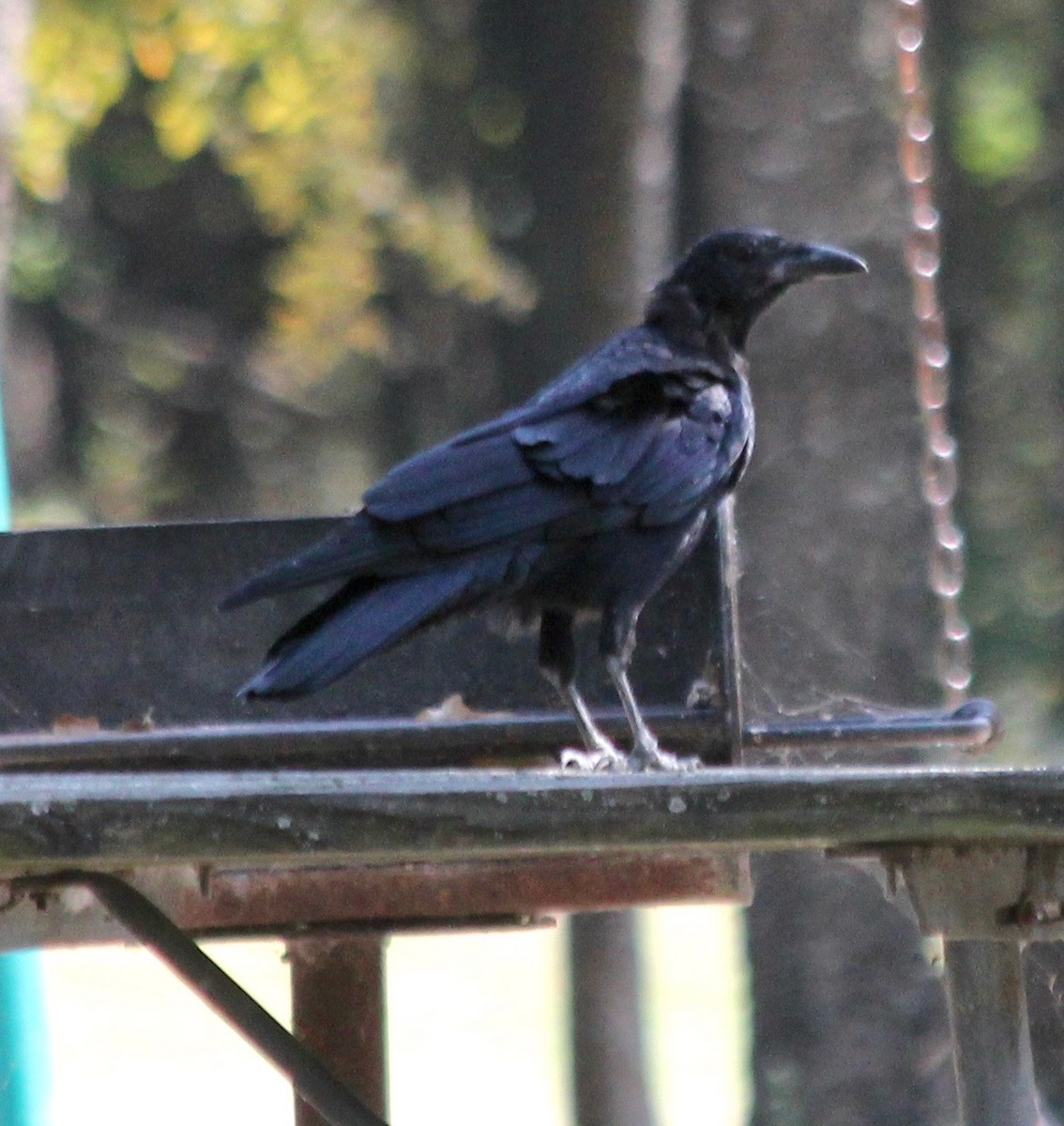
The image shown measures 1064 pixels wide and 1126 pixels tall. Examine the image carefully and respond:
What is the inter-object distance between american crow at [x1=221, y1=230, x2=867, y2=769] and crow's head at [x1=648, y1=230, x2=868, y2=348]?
0.09 metres

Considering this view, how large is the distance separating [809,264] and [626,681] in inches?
55.9

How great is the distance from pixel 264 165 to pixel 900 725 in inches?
257

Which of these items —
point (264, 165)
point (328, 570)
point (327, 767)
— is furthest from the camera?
point (264, 165)

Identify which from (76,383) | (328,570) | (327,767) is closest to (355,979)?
(327,767)

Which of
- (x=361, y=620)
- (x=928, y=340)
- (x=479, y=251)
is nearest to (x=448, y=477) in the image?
(x=361, y=620)

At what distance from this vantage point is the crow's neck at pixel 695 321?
5133 mm

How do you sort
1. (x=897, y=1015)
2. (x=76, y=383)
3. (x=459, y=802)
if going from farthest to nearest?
(x=76, y=383) < (x=897, y=1015) < (x=459, y=802)

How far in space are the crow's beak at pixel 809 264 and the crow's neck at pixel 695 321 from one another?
11cm

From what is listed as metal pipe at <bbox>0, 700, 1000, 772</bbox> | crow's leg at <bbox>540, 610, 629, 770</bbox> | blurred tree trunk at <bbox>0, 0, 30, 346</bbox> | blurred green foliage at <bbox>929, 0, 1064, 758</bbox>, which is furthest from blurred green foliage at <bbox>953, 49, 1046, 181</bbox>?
metal pipe at <bbox>0, 700, 1000, 772</bbox>

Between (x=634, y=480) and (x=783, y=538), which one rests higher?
(x=783, y=538)

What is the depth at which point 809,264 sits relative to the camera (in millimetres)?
5172

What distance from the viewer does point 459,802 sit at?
7.56 ft

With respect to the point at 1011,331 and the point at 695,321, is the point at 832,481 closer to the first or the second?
the point at 695,321

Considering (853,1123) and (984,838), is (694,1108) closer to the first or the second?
(853,1123)
